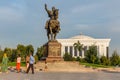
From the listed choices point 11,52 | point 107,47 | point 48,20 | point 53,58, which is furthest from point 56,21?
point 107,47

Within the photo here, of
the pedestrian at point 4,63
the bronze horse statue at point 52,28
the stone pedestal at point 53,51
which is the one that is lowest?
the pedestrian at point 4,63

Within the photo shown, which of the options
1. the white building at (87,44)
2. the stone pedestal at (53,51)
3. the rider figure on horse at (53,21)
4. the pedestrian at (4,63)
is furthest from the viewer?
the white building at (87,44)

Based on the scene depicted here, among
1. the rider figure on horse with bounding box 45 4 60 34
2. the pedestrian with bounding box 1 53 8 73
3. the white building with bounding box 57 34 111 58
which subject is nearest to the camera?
the pedestrian with bounding box 1 53 8 73

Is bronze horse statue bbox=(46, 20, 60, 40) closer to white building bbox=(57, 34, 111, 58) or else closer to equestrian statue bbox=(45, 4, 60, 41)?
equestrian statue bbox=(45, 4, 60, 41)

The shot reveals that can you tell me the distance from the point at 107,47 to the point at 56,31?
97.9m

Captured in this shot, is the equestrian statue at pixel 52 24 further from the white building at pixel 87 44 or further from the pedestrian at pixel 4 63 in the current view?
the white building at pixel 87 44

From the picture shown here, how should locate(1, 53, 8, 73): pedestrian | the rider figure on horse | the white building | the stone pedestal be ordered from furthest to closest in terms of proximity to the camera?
the white building < the rider figure on horse < the stone pedestal < locate(1, 53, 8, 73): pedestrian

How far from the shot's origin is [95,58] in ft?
317

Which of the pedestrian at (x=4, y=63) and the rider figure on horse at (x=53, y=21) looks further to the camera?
the rider figure on horse at (x=53, y=21)

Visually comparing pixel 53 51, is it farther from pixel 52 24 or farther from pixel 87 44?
pixel 87 44

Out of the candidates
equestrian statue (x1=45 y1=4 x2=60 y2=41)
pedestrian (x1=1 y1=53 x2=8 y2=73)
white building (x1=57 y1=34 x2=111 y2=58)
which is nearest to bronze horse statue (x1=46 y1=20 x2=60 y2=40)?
equestrian statue (x1=45 y1=4 x2=60 y2=41)

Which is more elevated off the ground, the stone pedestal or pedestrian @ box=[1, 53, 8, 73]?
the stone pedestal

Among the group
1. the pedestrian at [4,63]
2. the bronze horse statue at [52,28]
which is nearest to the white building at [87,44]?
the bronze horse statue at [52,28]

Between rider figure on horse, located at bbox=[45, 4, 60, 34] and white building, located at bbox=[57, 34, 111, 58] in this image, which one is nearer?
rider figure on horse, located at bbox=[45, 4, 60, 34]
